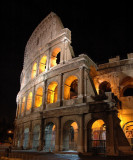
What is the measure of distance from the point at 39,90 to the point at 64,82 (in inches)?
207

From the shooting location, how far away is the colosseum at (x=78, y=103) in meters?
14.1

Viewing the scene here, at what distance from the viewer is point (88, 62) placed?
17.7 meters

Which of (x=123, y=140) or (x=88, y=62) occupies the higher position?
(x=88, y=62)

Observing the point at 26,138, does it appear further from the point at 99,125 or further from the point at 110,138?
the point at 110,138

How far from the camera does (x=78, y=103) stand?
52.2ft

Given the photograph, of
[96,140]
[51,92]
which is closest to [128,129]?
[96,140]

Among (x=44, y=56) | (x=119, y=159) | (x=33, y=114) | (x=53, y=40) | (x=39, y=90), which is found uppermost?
(x=53, y=40)

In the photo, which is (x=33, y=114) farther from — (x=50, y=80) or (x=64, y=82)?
(x=64, y=82)

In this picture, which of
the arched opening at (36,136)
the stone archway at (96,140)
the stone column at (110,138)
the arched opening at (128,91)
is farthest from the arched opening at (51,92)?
the stone column at (110,138)

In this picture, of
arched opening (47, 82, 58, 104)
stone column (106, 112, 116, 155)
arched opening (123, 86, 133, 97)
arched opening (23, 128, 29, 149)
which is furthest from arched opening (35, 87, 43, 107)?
stone column (106, 112, 116, 155)

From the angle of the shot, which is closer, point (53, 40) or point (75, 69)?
point (75, 69)

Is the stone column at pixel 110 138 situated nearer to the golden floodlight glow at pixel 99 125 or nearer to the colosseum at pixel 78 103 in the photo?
the colosseum at pixel 78 103

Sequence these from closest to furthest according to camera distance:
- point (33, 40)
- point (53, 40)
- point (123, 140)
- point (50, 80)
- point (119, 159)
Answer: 1. point (119, 159)
2. point (123, 140)
3. point (50, 80)
4. point (53, 40)
5. point (33, 40)

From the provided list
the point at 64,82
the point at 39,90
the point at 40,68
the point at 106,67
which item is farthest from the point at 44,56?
the point at 106,67
